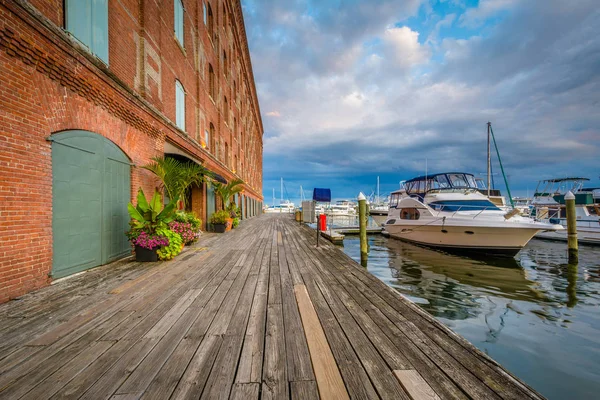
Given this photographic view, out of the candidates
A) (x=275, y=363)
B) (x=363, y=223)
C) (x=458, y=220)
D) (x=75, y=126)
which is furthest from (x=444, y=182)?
(x=75, y=126)

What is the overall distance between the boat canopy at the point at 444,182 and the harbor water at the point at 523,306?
4.97m

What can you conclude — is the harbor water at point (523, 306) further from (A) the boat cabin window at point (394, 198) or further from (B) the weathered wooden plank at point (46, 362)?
(A) the boat cabin window at point (394, 198)

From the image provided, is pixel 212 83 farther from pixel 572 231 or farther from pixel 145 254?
pixel 572 231

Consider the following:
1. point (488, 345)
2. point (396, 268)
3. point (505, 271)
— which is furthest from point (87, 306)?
point (505, 271)

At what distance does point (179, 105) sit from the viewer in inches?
434

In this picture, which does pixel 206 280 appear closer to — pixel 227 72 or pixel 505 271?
pixel 505 271

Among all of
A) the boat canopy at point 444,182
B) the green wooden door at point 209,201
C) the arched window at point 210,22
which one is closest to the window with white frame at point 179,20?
the arched window at point 210,22

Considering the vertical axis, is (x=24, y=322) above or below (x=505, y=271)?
above

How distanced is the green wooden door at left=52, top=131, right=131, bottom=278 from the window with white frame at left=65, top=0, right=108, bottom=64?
2.30 meters

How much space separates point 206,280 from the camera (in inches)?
186

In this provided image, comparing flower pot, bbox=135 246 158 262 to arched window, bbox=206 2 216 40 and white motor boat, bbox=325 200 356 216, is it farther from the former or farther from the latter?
white motor boat, bbox=325 200 356 216

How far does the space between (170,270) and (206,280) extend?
128 cm

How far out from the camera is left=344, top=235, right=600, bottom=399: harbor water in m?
3.59

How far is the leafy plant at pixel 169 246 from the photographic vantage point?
630 cm
